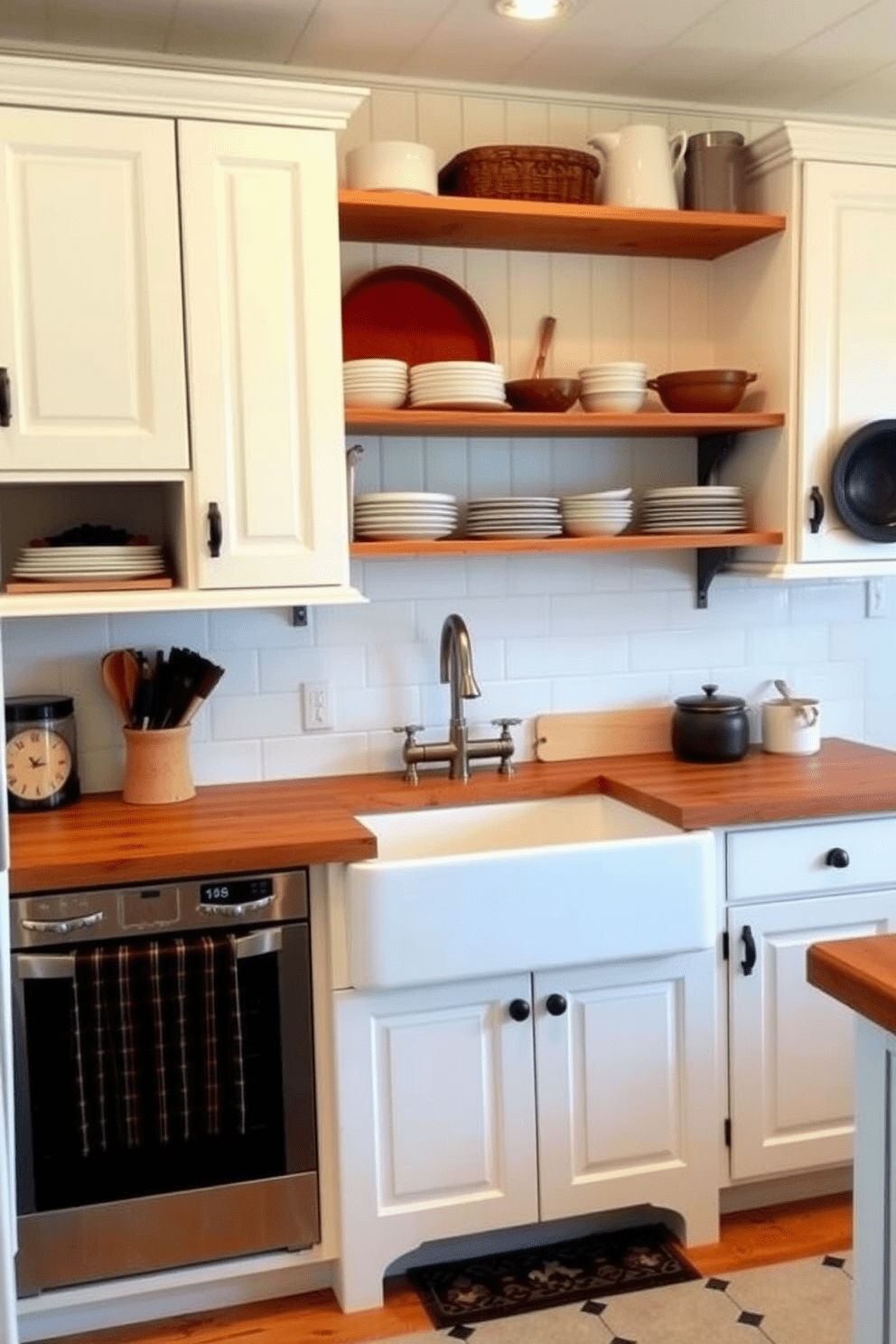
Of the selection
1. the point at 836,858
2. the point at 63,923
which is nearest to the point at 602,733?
the point at 836,858

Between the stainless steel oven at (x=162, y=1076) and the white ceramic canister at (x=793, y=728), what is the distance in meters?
1.30

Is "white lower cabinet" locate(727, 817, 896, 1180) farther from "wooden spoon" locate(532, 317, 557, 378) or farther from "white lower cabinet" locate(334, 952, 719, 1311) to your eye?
"wooden spoon" locate(532, 317, 557, 378)

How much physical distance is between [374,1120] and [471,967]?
1.12 feet

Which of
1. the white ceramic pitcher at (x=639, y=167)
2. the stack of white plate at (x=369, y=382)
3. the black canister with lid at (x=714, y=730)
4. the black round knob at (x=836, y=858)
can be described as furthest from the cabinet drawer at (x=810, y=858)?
the white ceramic pitcher at (x=639, y=167)

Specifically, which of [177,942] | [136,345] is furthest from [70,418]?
[177,942]

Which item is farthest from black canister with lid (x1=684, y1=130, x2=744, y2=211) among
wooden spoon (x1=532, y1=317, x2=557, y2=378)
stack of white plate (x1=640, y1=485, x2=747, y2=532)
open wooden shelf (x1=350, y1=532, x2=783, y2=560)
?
open wooden shelf (x1=350, y1=532, x2=783, y2=560)

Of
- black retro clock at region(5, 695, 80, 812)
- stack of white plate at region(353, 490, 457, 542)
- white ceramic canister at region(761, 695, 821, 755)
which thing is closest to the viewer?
black retro clock at region(5, 695, 80, 812)

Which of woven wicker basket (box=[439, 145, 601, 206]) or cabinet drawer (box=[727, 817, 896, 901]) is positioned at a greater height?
woven wicker basket (box=[439, 145, 601, 206])

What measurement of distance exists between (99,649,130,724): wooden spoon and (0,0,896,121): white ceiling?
126 cm

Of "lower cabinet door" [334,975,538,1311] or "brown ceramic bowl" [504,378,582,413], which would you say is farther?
"brown ceramic bowl" [504,378,582,413]

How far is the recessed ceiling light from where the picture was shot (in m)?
2.40

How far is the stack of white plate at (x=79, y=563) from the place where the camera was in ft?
7.94

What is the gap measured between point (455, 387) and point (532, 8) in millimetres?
725

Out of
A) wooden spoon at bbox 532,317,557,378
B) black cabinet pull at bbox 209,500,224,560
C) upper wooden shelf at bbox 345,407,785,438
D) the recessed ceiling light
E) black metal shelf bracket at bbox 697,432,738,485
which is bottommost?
black cabinet pull at bbox 209,500,224,560
